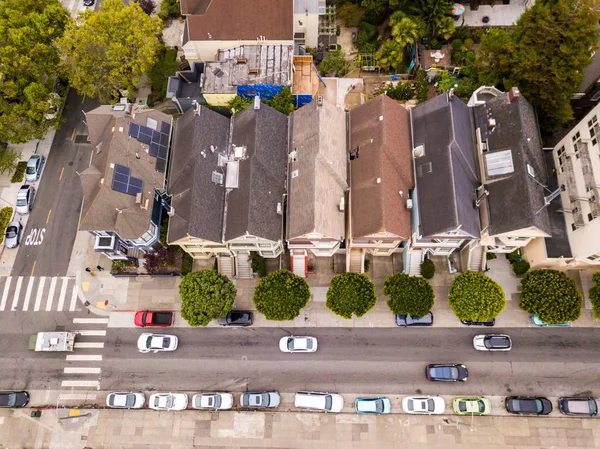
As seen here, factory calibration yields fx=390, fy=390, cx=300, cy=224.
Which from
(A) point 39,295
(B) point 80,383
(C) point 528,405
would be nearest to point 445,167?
(C) point 528,405

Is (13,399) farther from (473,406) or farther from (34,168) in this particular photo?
(473,406)

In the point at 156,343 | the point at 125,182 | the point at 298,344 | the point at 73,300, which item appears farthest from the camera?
the point at 73,300

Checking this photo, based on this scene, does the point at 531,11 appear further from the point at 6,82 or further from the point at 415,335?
the point at 6,82

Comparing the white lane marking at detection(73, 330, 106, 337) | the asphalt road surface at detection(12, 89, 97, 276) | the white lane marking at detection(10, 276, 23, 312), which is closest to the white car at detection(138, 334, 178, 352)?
the white lane marking at detection(73, 330, 106, 337)

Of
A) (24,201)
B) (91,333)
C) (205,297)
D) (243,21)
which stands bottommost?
(91,333)

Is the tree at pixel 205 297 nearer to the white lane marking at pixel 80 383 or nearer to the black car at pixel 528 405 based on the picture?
the white lane marking at pixel 80 383

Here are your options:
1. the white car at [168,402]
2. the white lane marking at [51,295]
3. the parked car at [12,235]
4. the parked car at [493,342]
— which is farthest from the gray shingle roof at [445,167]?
the parked car at [12,235]
